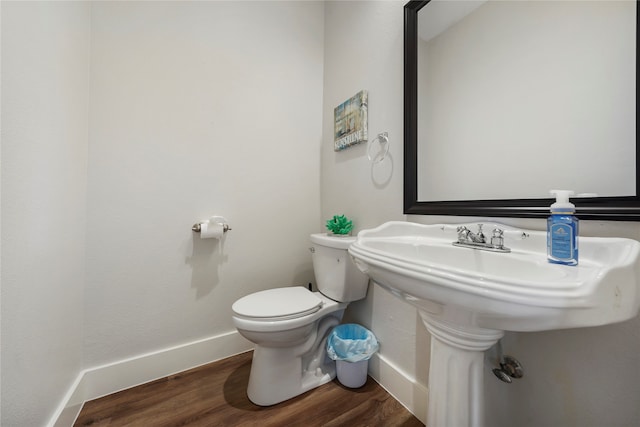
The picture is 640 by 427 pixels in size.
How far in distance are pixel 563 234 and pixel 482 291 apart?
322mm

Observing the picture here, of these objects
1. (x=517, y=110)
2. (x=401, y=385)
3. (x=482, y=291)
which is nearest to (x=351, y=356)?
(x=401, y=385)

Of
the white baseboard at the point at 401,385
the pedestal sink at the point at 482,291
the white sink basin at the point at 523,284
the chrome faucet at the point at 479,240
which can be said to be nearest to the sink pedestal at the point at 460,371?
the pedestal sink at the point at 482,291

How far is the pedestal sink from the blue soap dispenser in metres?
0.02

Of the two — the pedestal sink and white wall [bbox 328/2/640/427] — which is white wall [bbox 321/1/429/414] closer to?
white wall [bbox 328/2/640/427]

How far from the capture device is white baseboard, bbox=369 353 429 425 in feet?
3.18

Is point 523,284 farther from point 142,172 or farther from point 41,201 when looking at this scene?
point 142,172

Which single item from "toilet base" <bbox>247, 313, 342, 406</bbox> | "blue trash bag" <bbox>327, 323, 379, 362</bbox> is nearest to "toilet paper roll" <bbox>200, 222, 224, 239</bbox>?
"toilet base" <bbox>247, 313, 342, 406</bbox>

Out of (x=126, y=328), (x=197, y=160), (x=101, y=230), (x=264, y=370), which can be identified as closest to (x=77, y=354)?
(x=126, y=328)

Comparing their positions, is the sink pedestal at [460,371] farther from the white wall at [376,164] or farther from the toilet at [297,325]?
the toilet at [297,325]

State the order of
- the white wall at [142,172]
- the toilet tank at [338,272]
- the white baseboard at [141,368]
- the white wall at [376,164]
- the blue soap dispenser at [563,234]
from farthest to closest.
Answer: the toilet tank at [338,272], the white wall at [376,164], the white baseboard at [141,368], the white wall at [142,172], the blue soap dispenser at [563,234]

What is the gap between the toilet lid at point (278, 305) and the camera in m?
0.99

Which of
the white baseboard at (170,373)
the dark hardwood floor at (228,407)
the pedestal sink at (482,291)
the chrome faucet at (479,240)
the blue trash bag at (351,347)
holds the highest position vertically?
the chrome faucet at (479,240)

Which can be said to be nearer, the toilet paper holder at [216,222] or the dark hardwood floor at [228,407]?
the dark hardwood floor at [228,407]

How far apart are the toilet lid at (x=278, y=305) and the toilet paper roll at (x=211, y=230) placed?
1.24 feet
